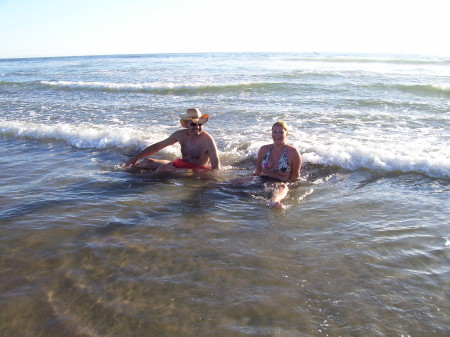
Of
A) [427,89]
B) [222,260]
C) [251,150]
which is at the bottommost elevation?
[222,260]

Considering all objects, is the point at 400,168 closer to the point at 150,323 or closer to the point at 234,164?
the point at 234,164

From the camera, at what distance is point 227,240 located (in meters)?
3.70

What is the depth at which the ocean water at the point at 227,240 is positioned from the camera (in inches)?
102

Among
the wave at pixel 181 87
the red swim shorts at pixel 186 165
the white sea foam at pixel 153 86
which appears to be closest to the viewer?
the red swim shorts at pixel 186 165

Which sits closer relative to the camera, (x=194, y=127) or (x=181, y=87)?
(x=194, y=127)

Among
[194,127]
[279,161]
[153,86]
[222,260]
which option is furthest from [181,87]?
[222,260]

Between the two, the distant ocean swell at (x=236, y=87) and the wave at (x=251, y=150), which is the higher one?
the distant ocean swell at (x=236, y=87)

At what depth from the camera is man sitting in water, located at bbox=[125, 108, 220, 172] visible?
588cm

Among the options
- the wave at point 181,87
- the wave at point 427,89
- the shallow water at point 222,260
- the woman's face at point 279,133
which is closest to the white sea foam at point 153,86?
the wave at point 181,87

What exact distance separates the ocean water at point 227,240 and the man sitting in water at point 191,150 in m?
0.22

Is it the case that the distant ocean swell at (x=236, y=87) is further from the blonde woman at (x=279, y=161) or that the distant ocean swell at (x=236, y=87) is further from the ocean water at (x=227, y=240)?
the blonde woman at (x=279, y=161)

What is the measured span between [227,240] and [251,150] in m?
3.90

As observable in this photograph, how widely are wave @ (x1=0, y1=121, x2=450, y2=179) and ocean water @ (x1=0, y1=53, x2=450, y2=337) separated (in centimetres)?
3

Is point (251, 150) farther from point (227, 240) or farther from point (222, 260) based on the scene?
point (222, 260)
